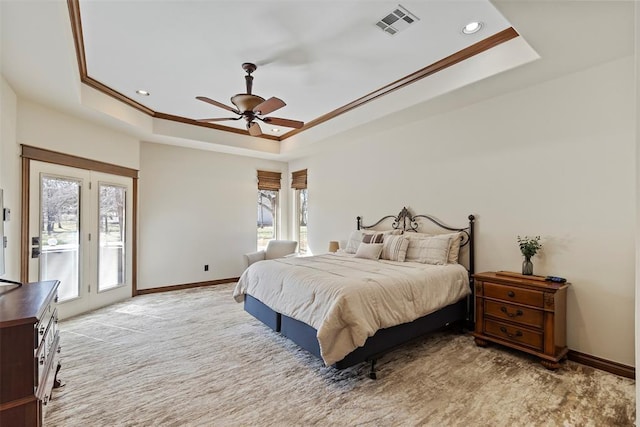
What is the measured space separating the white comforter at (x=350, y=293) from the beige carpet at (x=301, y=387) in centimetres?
39

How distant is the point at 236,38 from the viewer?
9.03ft

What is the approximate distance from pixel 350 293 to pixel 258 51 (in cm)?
249

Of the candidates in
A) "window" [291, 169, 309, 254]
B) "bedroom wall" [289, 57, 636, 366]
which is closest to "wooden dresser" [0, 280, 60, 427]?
"bedroom wall" [289, 57, 636, 366]

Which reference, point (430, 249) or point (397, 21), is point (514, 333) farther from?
point (397, 21)

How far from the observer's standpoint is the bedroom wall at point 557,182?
8.50 feet

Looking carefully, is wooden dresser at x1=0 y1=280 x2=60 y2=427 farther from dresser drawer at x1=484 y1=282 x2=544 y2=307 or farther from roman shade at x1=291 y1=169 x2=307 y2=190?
roman shade at x1=291 y1=169 x2=307 y2=190

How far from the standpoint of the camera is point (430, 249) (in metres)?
3.57

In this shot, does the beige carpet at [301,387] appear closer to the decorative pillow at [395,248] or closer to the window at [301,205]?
the decorative pillow at [395,248]

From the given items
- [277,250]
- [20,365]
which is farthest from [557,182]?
[277,250]

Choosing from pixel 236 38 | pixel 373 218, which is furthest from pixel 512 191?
pixel 236 38

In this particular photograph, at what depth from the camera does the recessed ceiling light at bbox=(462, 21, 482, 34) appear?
2.54 m

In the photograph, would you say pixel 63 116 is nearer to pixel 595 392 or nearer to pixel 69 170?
pixel 69 170

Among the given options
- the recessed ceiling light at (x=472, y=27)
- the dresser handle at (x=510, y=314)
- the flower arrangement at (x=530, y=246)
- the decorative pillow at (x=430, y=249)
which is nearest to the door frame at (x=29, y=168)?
the decorative pillow at (x=430, y=249)

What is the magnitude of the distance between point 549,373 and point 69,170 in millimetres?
5808
